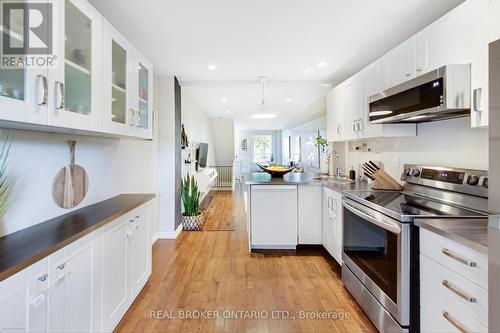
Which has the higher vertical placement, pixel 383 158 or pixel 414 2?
pixel 414 2

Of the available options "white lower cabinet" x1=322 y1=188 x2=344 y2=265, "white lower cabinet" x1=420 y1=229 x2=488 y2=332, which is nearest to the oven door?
"white lower cabinet" x1=420 y1=229 x2=488 y2=332

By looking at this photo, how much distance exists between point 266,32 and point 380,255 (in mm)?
2162

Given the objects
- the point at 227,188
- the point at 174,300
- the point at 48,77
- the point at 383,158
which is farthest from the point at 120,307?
the point at 227,188

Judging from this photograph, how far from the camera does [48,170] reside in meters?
1.69

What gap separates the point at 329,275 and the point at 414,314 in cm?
123

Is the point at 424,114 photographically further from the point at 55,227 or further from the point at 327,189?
the point at 55,227

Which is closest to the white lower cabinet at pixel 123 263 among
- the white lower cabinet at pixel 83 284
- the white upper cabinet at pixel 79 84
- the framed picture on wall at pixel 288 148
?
the white lower cabinet at pixel 83 284

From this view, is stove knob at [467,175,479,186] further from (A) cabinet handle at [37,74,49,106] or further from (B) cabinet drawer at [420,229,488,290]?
(A) cabinet handle at [37,74,49,106]

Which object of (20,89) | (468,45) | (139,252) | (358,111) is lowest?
(139,252)

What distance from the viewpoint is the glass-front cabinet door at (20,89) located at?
106 cm

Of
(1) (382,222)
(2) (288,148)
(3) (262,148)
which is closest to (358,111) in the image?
(1) (382,222)

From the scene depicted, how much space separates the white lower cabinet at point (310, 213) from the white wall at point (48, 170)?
83.3 inches

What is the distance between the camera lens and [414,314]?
5.14 ft

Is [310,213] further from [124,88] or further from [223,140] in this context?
[223,140]
